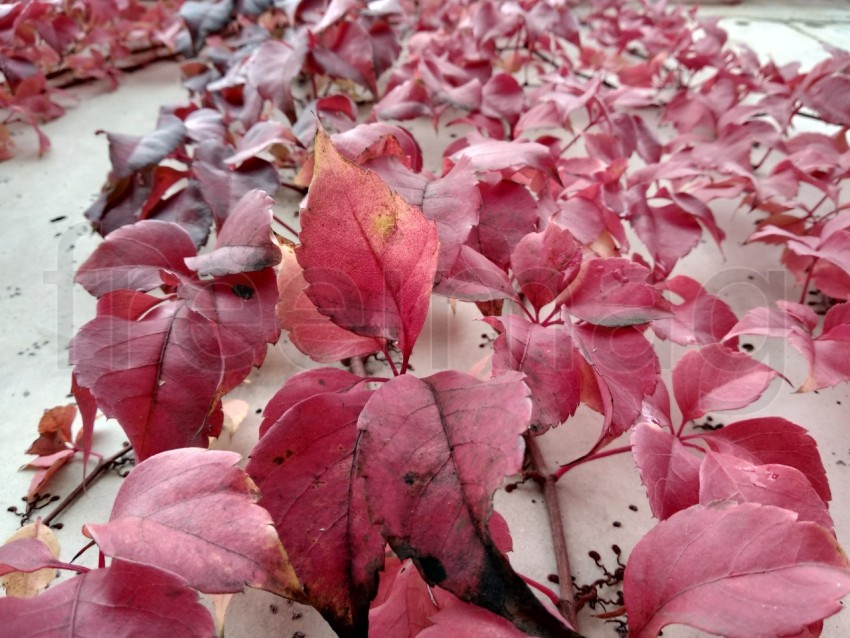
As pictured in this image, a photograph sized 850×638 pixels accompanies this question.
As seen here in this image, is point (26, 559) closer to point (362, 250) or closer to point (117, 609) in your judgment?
point (117, 609)

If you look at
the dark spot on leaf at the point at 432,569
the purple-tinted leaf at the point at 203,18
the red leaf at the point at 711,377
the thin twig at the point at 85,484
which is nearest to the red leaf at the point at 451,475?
the dark spot on leaf at the point at 432,569

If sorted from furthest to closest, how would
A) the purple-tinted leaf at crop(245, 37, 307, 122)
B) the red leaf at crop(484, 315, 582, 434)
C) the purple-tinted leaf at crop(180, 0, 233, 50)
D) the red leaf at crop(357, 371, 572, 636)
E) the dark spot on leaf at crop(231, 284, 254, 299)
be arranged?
1. the purple-tinted leaf at crop(180, 0, 233, 50)
2. the purple-tinted leaf at crop(245, 37, 307, 122)
3. the dark spot on leaf at crop(231, 284, 254, 299)
4. the red leaf at crop(484, 315, 582, 434)
5. the red leaf at crop(357, 371, 572, 636)

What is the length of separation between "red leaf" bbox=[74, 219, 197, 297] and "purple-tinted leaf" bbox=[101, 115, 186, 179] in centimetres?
23

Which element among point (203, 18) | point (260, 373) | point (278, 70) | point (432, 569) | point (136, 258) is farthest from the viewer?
point (203, 18)

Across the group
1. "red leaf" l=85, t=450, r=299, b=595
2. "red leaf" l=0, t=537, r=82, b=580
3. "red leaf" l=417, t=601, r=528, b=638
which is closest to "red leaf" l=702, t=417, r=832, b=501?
"red leaf" l=417, t=601, r=528, b=638

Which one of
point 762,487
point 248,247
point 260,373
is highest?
point 248,247

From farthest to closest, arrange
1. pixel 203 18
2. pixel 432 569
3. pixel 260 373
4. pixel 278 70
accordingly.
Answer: pixel 203 18 → pixel 278 70 → pixel 260 373 → pixel 432 569

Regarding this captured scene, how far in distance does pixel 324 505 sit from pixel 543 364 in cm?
17

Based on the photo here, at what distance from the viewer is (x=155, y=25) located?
4.70 feet

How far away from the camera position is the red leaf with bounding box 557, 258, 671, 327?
442mm

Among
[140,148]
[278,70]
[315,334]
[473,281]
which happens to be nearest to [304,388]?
[315,334]

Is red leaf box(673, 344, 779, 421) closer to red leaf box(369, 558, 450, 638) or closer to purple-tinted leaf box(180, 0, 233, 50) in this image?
red leaf box(369, 558, 450, 638)

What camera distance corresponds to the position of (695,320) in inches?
23.2

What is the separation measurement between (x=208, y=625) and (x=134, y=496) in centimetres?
9
